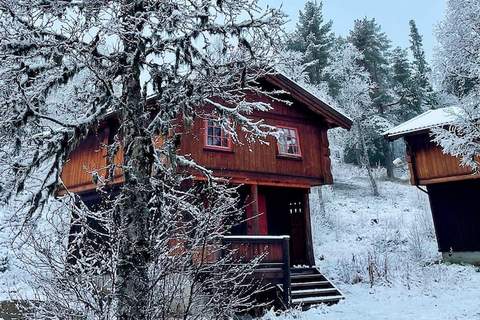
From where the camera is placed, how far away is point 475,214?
715 inches

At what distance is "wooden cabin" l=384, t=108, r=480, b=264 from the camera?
1789 centimetres

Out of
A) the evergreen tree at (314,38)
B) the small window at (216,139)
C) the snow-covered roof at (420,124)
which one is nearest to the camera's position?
the small window at (216,139)

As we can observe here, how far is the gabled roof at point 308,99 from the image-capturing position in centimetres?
1628

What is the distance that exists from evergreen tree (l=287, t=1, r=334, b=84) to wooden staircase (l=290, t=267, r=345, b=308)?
24.2m

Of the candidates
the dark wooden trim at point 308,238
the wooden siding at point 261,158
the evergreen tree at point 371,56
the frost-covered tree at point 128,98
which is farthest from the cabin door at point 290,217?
the evergreen tree at point 371,56

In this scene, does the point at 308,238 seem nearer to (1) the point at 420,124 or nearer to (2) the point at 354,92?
(1) the point at 420,124

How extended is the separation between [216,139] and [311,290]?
5.90 metres

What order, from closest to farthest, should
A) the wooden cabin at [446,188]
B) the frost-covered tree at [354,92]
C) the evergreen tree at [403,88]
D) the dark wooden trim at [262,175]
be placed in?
1. the dark wooden trim at [262,175]
2. the wooden cabin at [446,188]
3. the frost-covered tree at [354,92]
4. the evergreen tree at [403,88]

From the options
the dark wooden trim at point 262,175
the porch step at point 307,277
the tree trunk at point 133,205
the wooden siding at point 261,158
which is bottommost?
the porch step at point 307,277

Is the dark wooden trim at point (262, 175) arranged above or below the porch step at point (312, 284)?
above

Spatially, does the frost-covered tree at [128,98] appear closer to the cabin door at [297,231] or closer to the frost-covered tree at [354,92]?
the cabin door at [297,231]

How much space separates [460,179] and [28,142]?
664 inches

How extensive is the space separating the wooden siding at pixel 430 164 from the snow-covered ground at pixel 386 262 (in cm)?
311

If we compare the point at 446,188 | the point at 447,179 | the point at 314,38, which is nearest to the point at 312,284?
the point at 447,179
